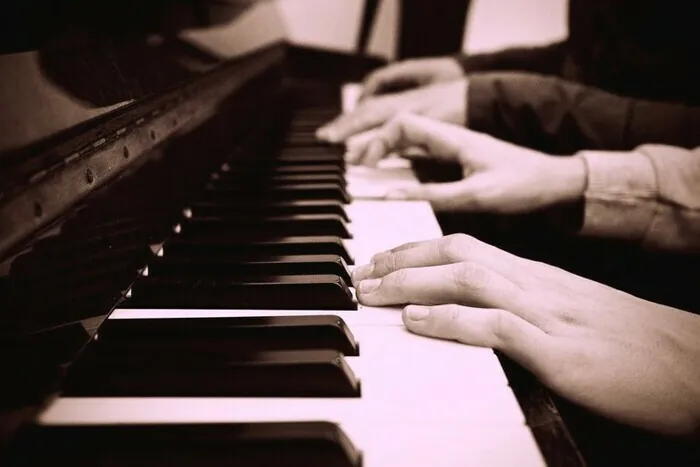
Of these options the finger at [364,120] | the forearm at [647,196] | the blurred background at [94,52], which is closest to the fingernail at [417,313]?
the blurred background at [94,52]

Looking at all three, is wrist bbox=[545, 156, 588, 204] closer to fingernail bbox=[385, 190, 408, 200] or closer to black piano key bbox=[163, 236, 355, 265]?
fingernail bbox=[385, 190, 408, 200]

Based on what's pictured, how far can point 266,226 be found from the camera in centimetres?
90

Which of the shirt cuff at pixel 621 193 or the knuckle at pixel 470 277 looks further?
the shirt cuff at pixel 621 193

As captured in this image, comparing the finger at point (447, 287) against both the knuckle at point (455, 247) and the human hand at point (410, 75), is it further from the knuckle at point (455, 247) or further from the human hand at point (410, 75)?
the human hand at point (410, 75)

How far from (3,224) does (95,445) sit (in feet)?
0.65

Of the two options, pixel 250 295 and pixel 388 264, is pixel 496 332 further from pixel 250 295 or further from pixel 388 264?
pixel 250 295

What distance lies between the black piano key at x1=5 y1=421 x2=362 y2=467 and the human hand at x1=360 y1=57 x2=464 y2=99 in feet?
4.83

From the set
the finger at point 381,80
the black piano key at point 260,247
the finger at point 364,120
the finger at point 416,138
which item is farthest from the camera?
the finger at point 381,80

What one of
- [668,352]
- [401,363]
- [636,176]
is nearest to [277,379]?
[401,363]

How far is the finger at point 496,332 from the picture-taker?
616 mm

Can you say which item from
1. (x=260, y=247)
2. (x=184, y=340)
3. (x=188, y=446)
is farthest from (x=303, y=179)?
(x=188, y=446)

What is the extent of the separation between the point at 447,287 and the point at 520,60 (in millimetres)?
1580

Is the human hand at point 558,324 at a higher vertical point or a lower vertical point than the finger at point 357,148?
lower

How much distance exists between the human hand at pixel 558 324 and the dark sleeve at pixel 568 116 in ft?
2.39
